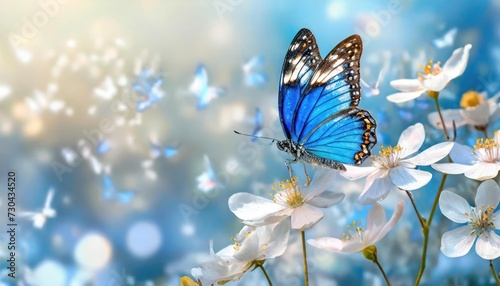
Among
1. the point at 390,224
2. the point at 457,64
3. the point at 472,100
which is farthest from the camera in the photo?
the point at 472,100

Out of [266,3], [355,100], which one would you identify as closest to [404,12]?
[266,3]

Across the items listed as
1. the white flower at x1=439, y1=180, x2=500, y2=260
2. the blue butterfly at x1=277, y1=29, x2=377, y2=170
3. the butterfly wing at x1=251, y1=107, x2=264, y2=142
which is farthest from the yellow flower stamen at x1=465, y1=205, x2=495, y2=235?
the butterfly wing at x1=251, y1=107, x2=264, y2=142

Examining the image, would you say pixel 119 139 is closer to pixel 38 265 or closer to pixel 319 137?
pixel 38 265

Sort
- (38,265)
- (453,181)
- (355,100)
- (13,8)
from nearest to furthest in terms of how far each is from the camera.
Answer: (355,100) < (453,181) < (38,265) < (13,8)

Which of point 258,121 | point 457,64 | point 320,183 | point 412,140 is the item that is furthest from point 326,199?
point 258,121

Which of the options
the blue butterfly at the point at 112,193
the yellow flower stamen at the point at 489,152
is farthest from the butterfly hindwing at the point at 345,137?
the blue butterfly at the point at 112,193

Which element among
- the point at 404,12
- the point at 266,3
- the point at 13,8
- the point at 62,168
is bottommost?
the point at 62,168

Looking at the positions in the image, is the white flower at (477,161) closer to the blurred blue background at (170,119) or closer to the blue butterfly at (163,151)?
the blurred blue background at (170,119)

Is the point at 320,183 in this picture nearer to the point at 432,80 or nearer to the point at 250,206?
the point at 250,206
